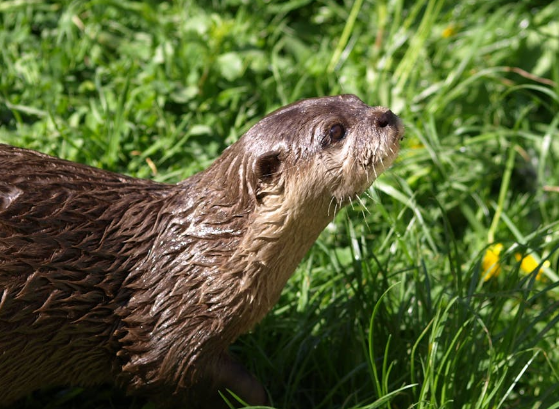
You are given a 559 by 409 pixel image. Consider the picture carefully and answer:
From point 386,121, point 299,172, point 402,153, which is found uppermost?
point 386,121

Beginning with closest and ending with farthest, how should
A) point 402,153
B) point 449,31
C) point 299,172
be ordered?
1. point 299,172
2. point 402,153
3. point 449,31

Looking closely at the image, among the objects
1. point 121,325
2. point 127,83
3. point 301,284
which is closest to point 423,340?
point 301,284

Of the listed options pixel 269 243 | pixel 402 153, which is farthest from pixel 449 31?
pixel 269 243

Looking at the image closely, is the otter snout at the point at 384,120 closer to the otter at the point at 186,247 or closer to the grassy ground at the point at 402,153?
the otter at the point at 186,247

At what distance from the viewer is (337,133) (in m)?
2.33

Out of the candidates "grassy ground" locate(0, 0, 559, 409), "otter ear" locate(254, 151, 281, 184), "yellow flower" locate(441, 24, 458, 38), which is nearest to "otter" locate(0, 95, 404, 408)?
"otter ear" locate(254, 151, 281, 184)

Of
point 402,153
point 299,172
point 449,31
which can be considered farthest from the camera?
point 449,31

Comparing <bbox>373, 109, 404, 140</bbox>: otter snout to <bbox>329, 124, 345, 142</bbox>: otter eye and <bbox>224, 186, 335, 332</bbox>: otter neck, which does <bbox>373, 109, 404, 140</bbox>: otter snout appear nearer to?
<bbox>329, 124, 345, 142</bbox>: otter eye

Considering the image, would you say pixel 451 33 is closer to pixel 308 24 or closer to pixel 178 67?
pixel 308 24

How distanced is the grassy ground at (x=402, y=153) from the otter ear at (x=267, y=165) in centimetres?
59

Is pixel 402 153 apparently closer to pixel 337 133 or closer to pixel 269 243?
pixel 337 133

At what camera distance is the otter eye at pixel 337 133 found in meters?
2.33

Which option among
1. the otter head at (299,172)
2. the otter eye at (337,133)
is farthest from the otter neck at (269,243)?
the otter eye at (337,133)

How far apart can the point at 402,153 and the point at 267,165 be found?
1449mm
